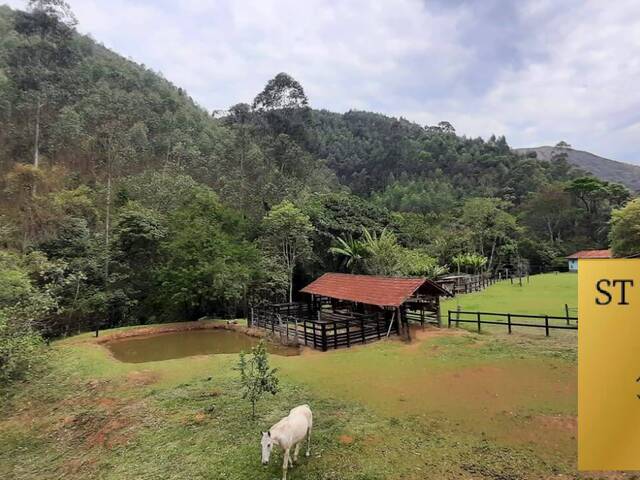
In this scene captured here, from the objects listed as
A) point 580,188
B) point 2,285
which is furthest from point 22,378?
point 580,188

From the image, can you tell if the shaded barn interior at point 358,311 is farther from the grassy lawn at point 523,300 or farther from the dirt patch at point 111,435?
the dirt patch at point 111,435

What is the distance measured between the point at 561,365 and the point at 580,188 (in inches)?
2100

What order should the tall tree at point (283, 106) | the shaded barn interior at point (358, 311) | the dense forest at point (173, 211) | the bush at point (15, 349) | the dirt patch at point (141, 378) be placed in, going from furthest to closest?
1. the tall tree at point (283, 106)
2. the dense forest at point (173, 211)
3. the shaded barn interior at point (358, 311)
4. the dirt patch at point (141, 378)
5. the bush at point (15, 349)

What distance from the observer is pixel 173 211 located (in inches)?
1000

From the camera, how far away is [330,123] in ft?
337

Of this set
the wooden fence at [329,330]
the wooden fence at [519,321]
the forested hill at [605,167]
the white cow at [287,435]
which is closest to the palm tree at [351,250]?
the wooden fence at [329,330]

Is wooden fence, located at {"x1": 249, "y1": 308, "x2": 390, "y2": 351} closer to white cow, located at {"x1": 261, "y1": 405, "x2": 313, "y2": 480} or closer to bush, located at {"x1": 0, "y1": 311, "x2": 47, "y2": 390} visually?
white cow, located at {"x1": 261, "y1": 405, "x2": 313, "y2": 480}

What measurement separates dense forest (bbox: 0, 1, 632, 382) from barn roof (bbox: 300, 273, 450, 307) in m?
4.94

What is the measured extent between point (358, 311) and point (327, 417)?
34.6ft

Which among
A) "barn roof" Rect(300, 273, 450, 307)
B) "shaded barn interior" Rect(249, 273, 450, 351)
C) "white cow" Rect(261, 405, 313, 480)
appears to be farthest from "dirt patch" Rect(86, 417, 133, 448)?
"barn roof" Rect(300, 273, 450, 307)

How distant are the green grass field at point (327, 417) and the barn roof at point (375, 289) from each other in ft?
7.92

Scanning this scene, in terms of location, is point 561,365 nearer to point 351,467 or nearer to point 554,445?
point 554,445

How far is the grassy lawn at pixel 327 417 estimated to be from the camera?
20.7 feet

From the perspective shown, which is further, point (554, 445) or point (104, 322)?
point (104, 322)
